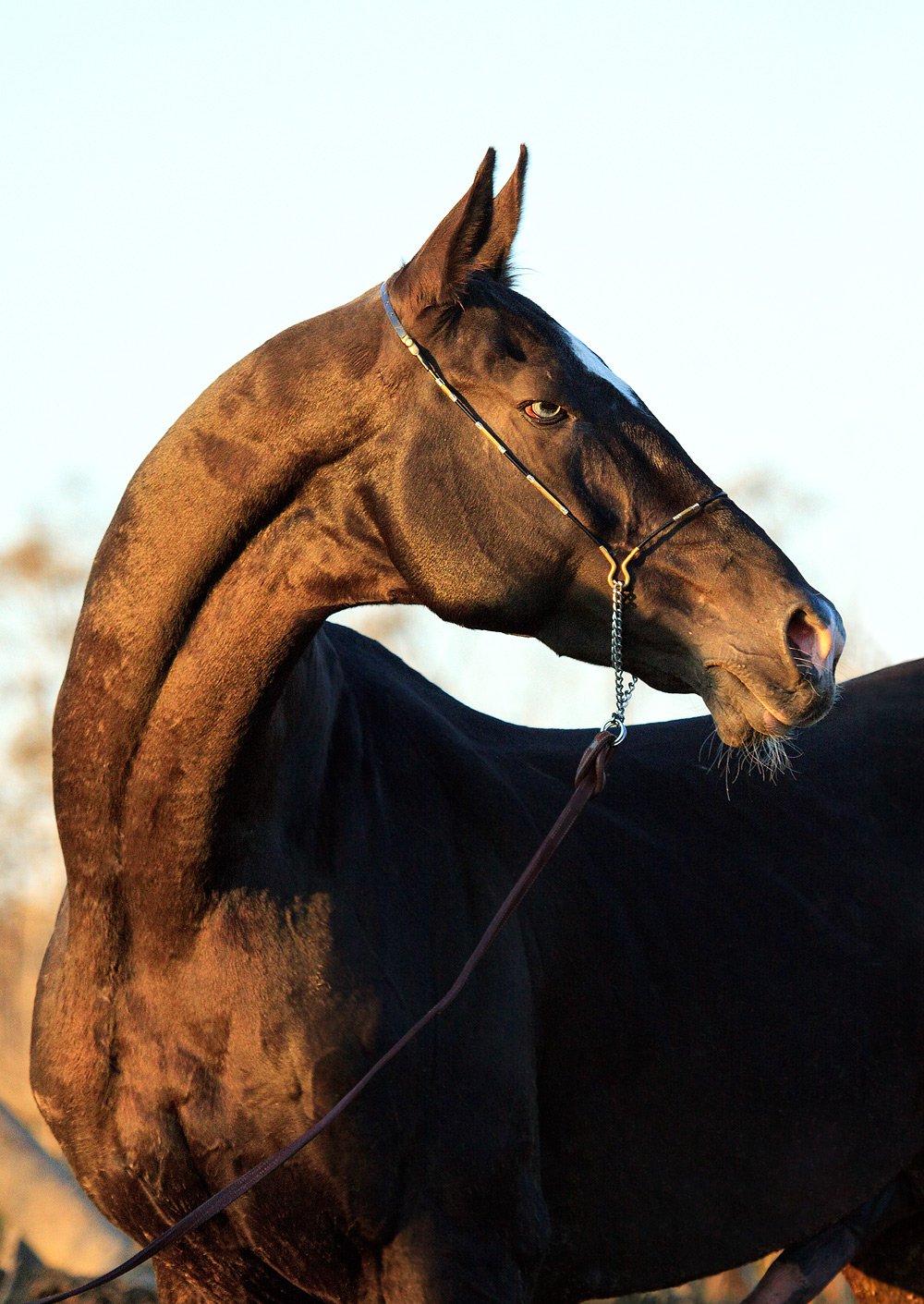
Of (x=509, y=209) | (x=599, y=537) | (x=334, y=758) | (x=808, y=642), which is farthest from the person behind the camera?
(x=334, y=758)

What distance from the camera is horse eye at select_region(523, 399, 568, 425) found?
3.39 meters

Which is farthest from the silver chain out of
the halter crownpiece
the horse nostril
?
the horse nostril

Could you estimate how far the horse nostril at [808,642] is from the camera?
321cm

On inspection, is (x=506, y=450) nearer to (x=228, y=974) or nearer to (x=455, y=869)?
(x=455, y=869)

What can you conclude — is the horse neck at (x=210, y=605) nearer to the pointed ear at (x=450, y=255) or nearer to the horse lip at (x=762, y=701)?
the pointed ear at (x=450, y=255)

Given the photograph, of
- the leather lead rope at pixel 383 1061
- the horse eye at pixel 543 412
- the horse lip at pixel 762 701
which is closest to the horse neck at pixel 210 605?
the horse eye at pixel 543 412

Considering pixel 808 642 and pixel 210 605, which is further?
pixel 210 605

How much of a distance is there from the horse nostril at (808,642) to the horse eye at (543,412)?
0.68m

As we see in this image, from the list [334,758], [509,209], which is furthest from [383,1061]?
[509,209]

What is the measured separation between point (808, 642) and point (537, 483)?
0.68 meters

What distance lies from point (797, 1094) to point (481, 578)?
75.7 inches

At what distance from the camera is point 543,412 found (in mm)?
3396

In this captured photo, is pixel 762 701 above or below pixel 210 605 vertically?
below

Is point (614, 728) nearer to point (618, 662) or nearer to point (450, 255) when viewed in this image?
point (618, 662)
